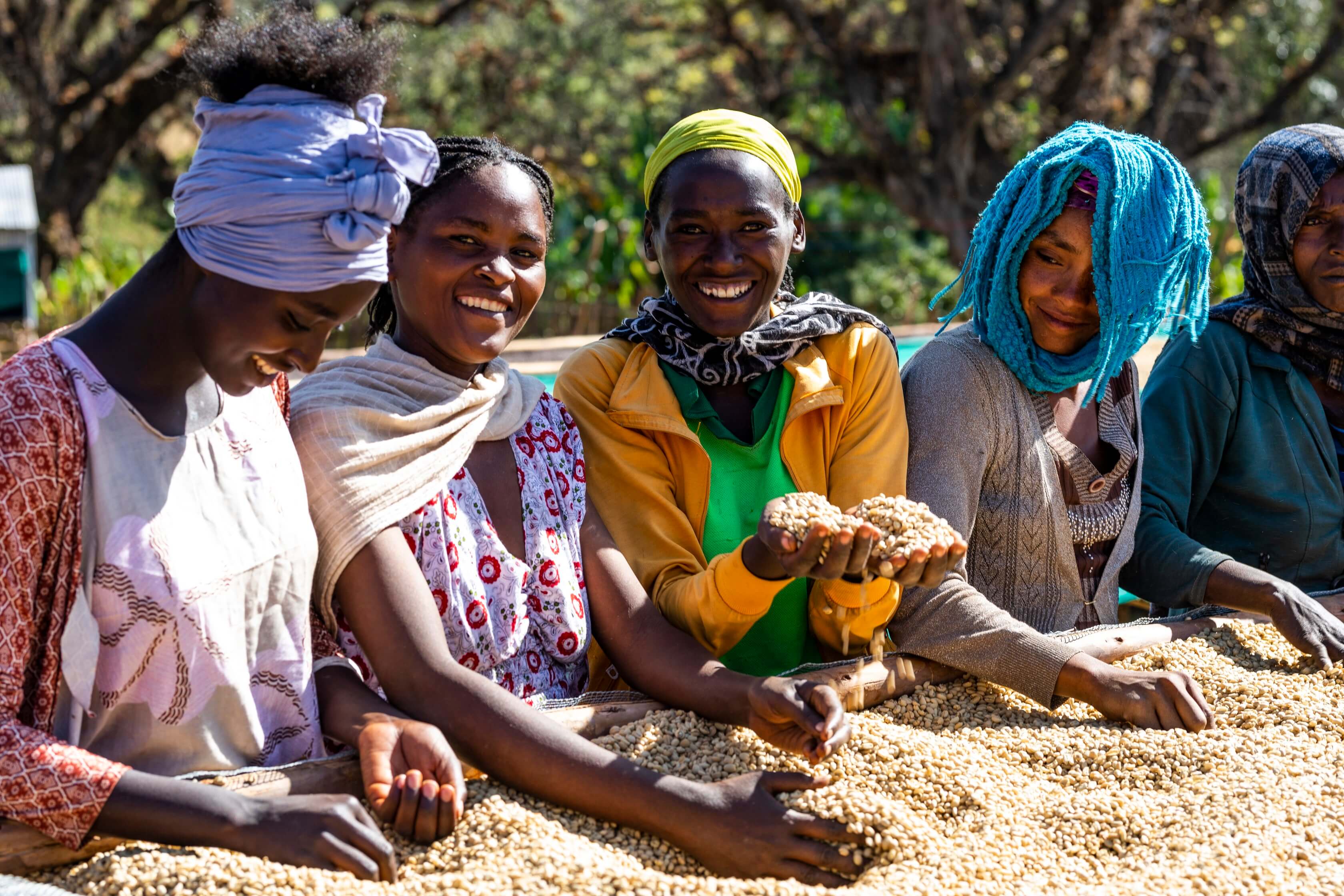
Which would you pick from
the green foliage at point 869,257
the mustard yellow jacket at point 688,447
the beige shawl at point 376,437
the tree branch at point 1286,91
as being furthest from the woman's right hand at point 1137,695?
the tree branch at point 1286,91

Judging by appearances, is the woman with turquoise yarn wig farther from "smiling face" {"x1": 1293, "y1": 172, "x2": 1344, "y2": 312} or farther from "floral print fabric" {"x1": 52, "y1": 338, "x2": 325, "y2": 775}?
"floral print fabric" {"x1": 52, "y1": 338, "x2": 325, "y2": 775}

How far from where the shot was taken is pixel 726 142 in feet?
10.1

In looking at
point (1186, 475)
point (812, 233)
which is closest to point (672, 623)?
point (1186, 475)

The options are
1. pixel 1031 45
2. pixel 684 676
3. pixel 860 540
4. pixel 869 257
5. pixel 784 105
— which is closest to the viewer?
pixel 860 540

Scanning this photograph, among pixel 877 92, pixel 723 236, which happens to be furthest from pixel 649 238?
pixel 877 92

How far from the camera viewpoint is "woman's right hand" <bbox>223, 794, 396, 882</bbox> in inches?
80.9

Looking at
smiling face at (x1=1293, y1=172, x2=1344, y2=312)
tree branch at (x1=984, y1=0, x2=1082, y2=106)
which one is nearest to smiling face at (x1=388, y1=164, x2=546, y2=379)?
smiling face at (x1=1293, y1=172, x2=1344, y2=312)

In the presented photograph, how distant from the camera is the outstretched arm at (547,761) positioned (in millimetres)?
2246

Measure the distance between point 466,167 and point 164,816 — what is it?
1.44 metres

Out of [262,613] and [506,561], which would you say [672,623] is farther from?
[262,613]

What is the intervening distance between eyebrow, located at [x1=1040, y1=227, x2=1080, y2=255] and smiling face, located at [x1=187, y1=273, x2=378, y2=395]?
1.81 meters

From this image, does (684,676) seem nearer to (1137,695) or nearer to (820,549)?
(820,549)

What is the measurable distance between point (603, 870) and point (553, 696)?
28.0 inches

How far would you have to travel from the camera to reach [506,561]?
2.69 meters
